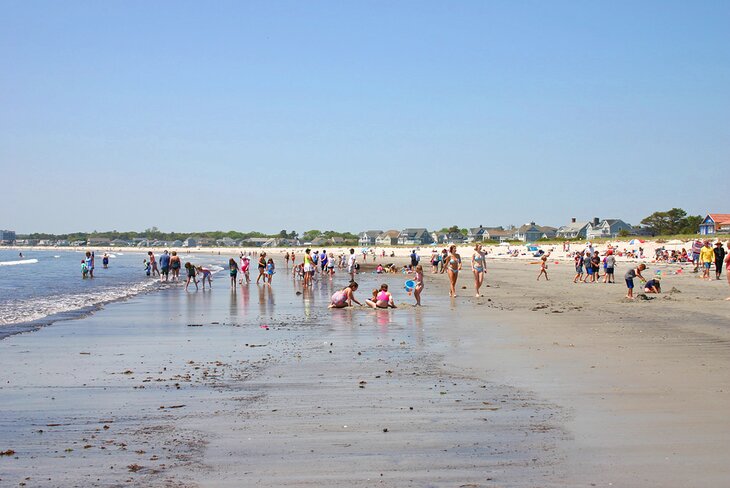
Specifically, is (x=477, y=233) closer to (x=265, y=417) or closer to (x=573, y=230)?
(x=573, y=230)

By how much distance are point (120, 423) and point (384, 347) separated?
5700 mm

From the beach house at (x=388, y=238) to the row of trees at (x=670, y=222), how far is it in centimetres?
7397

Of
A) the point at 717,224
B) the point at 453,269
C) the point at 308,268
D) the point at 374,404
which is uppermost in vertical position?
the point at 717,224

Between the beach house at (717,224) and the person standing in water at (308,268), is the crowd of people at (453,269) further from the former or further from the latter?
the beach house at (717,224)

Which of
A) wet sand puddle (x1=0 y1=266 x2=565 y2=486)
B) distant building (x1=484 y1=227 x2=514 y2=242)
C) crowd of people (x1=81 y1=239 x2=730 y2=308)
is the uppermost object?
distant building (x1=484 y1=227 x2=514 y2=242)

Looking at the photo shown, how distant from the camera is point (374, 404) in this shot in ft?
24.0

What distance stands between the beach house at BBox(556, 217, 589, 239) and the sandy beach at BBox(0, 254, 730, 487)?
386ft

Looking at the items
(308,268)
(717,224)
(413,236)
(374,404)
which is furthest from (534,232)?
(374,404)

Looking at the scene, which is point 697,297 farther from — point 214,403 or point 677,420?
point 214,403

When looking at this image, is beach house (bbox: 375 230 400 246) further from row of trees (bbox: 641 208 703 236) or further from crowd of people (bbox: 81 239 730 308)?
crowd of people (bbox: 81 239 730 308)

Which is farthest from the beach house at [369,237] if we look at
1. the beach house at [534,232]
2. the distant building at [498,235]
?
the beach house at [534,232]

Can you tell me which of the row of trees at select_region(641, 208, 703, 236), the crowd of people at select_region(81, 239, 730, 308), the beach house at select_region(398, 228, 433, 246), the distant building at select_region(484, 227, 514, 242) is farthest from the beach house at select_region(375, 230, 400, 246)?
the crowd of people at select_region(81, 239, 730, 308)

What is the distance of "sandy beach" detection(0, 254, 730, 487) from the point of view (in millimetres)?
5199

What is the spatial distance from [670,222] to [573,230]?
3263 centimetres
